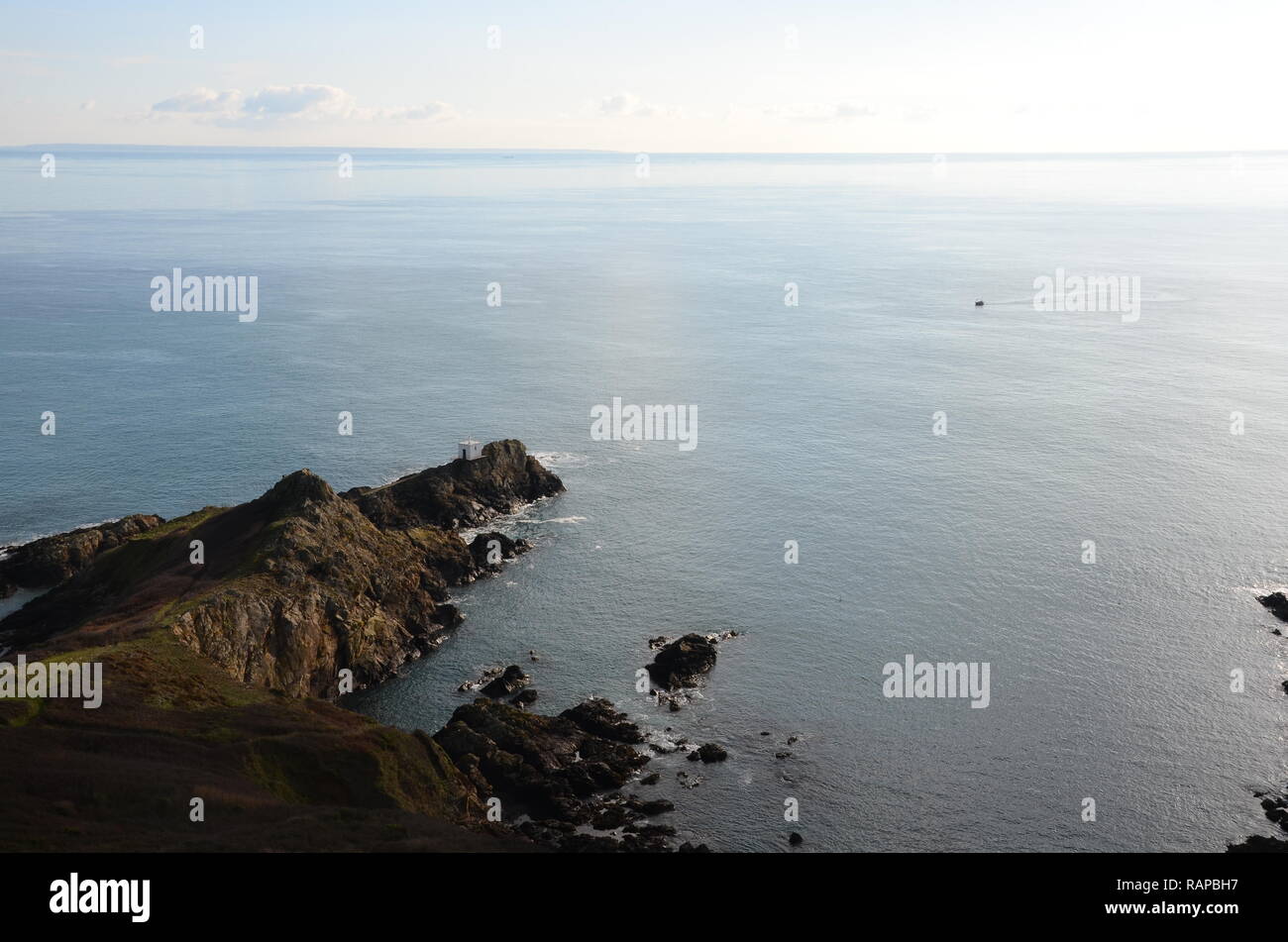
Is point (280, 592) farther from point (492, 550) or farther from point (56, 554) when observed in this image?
point (56, 554)

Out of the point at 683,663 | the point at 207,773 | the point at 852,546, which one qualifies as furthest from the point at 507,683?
the point at 852,546

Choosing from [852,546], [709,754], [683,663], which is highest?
[852,546]

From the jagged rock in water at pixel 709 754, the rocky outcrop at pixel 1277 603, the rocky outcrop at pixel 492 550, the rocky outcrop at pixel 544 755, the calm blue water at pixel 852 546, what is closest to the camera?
the rocky outcrop at pixel 544 755

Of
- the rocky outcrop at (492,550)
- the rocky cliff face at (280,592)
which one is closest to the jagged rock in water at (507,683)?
the rocky cliff face at (280,592)

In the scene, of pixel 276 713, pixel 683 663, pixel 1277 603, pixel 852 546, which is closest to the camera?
pixel 276 713

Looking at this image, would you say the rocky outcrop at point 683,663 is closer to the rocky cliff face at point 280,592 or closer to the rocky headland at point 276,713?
the rocky headland at point 276,713

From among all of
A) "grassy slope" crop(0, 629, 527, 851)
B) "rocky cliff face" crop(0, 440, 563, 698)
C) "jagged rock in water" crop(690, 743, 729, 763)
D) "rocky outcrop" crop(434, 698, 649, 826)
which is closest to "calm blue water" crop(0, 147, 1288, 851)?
"jagged rock in water" crop(690, 743, 729, 763)

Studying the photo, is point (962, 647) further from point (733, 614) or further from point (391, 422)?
point (391, 422)
